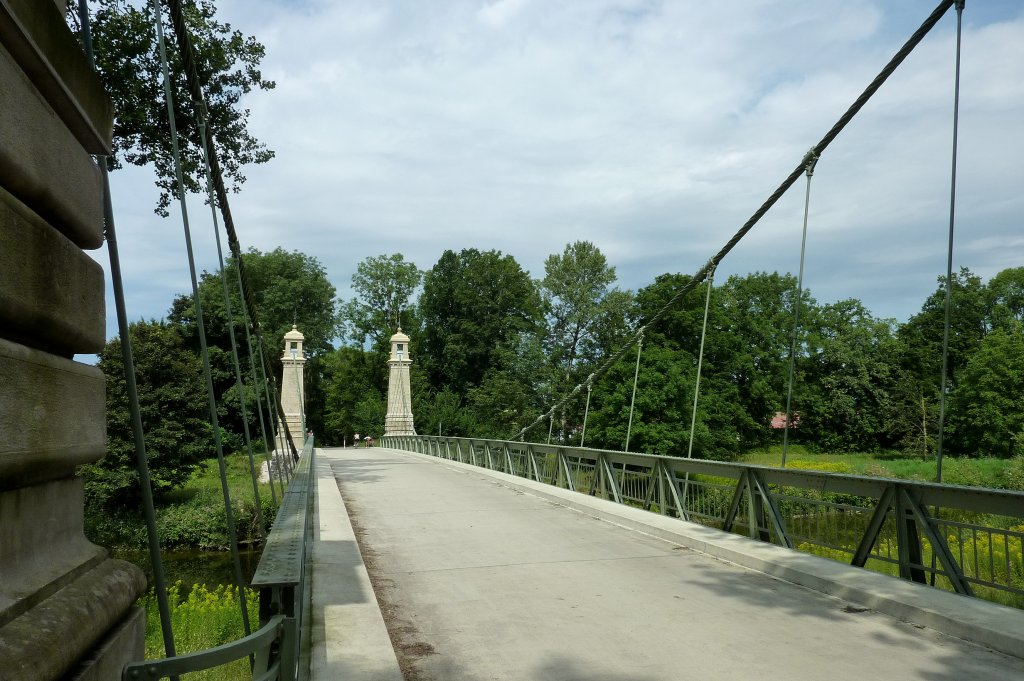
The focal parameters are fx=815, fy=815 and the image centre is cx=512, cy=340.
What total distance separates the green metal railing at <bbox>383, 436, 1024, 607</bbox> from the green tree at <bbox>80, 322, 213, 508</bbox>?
1655 cm

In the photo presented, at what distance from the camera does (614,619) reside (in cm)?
527

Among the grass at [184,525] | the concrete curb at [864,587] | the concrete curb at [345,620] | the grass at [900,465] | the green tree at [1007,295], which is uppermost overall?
the green tree at [1007,295]

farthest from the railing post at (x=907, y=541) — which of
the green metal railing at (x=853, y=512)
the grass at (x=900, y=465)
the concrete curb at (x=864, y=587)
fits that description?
the grass at (x=900, y=465)

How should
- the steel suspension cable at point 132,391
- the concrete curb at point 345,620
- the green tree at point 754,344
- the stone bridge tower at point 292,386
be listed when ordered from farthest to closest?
the green tree at point 754,344 < the stone bridge tower at point 292,386 < the concrete curb at point 345,620 < the steel suspension cable at point 132,391

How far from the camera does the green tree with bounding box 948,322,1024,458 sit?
142 ft

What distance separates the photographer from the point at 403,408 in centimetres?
4172

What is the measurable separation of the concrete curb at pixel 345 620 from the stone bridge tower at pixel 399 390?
3219cm

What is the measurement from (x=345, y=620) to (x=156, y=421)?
951 inches

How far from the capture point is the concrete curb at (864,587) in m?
4.68

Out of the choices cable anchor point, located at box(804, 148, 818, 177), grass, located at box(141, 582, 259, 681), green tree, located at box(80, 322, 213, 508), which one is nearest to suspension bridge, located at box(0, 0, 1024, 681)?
cable anchor point, located at box(804, 148, 818, 177)

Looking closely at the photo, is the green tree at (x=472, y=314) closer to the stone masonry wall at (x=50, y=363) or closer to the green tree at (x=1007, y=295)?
the green tree at (x=1007, y=295)

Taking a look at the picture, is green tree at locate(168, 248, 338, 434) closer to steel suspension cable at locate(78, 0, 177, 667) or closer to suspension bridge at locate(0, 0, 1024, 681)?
suspension bridge at locate(0, 0, 1024, 681)

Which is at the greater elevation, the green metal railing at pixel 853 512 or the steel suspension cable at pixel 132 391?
the steel suspension cable at pixel 132 391

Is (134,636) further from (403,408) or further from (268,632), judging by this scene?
(403,408)
